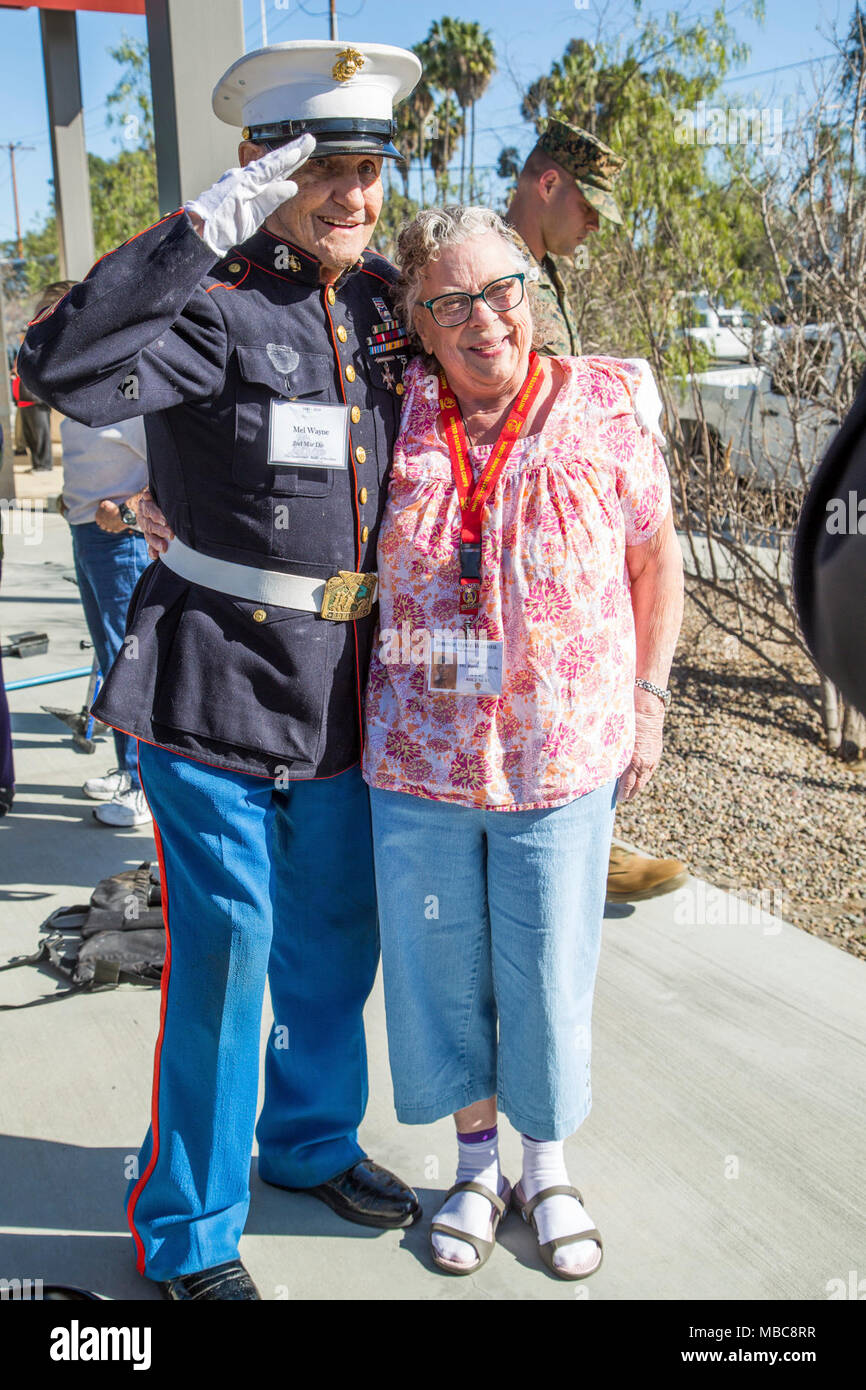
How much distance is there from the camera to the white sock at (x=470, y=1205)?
2.10 m

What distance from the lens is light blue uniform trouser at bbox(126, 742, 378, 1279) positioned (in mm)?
1943

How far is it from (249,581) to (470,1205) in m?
1.24

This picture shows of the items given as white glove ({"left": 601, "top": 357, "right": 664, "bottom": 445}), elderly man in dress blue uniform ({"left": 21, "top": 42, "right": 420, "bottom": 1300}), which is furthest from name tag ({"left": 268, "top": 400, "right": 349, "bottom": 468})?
white glove ({"left": 601, "top": 357, "right": 664, "bottom": 445})

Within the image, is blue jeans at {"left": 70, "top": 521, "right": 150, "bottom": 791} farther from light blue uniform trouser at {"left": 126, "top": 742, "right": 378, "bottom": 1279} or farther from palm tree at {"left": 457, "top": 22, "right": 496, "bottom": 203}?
palm tree at {"left": 457, "top": 22, "right": 496, "bottom": 203}

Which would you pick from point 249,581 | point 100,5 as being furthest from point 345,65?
point 100,5

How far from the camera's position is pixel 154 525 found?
2037mm

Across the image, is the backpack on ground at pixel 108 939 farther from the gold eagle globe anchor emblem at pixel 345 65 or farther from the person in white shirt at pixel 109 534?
the gold eagle globe anchor emblem at pixel 345 65

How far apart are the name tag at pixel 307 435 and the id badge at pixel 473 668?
0.38m

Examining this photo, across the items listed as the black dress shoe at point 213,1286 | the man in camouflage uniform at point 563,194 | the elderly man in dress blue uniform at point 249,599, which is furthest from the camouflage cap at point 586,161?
the black dress shoe at point 213,1286

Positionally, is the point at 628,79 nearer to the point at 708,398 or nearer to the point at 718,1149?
the point at 708,398

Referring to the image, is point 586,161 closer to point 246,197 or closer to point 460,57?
point 246,197

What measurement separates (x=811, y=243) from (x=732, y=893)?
297cm
